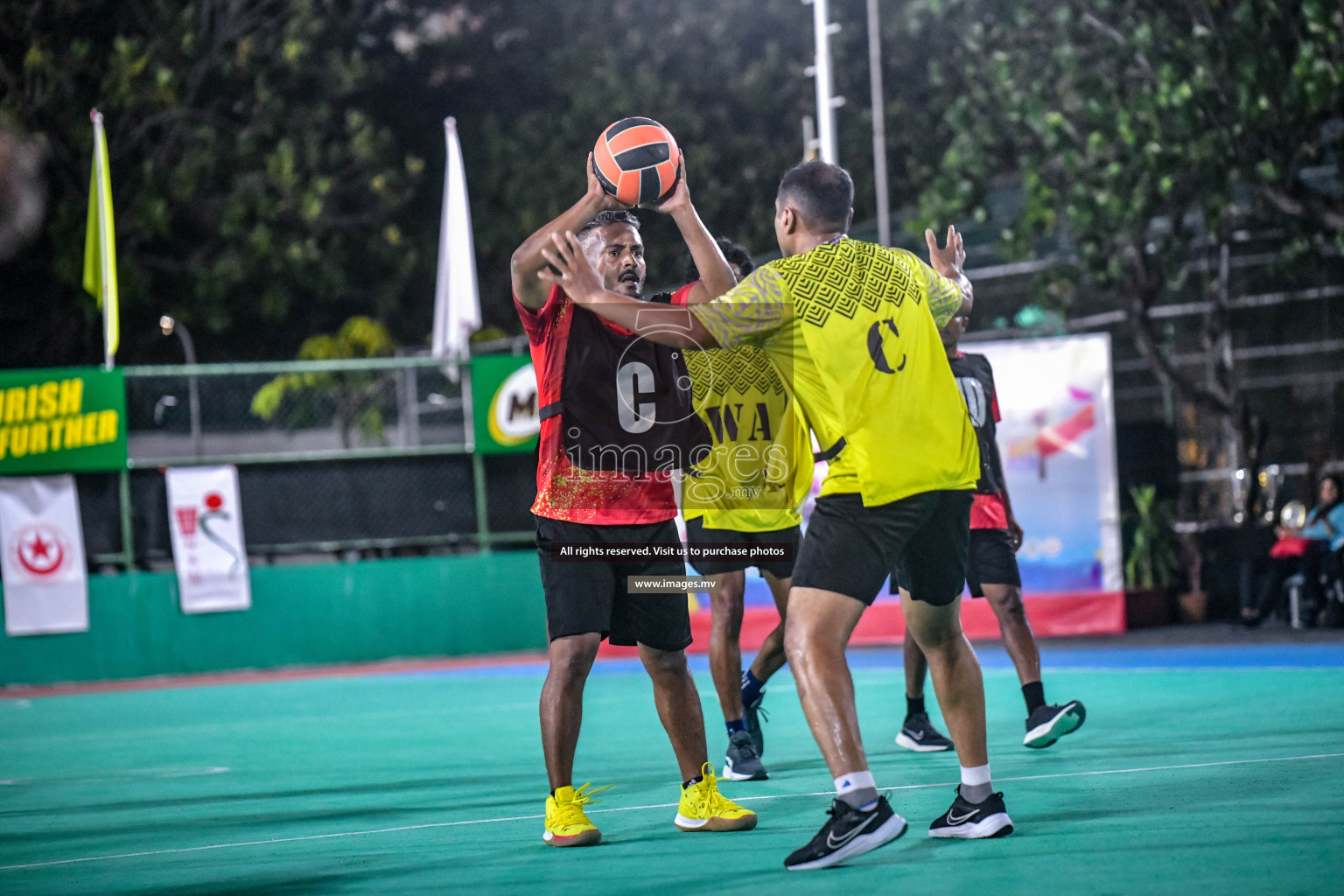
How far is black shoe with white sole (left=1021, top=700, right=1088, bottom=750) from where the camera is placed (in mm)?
6875

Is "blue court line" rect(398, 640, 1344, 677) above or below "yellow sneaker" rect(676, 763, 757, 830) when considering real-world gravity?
below

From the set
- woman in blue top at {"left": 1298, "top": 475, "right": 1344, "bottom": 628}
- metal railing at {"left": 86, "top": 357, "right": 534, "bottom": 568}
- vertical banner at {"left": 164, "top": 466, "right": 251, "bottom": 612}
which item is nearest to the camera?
woman in blue top at {"left": 1298, "top": 475, "right": 1344, "bottom": 628}

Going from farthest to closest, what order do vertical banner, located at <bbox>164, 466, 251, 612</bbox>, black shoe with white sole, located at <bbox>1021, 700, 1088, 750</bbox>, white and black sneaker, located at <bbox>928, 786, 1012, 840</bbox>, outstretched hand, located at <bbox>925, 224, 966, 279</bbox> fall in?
vertical banner, located at <bbox>164, 466, 251, 612</bbox> → black shoe with white sole, located at <bbox>1021, 700, 1088, 750</bbox> → outstretched hand, located at <bbox>925, 224, 966, 279</bbox> → white and black sneaker, located at <bbox>928, 786, 1012, 840</bbox>

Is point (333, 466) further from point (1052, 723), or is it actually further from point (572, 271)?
point (572, 271)

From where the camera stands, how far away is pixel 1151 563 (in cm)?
1622

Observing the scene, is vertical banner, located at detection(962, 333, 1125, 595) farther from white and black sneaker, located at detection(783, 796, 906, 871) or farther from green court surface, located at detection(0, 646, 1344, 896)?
white and black sneaker, located at detection(783, 796, 906, 871)

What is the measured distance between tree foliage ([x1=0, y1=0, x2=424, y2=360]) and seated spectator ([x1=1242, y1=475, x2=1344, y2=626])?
19.4m

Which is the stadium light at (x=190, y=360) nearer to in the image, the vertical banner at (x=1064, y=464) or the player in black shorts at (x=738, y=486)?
the vertical banner at (x=1064, y=464)

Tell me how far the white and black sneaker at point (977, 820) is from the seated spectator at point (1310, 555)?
10.5 m

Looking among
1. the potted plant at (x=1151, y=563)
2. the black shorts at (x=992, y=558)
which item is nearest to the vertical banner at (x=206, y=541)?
the potted plant at (x=1151, y=563)

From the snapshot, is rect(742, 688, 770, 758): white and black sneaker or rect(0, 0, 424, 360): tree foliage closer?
rect(742, 688, 770, 758): white and black sneaker

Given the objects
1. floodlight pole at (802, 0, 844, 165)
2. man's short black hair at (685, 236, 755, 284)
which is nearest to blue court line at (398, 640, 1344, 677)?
man's short black hair at (685, 236, 755, 284)

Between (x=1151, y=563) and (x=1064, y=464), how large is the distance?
6.86 ft

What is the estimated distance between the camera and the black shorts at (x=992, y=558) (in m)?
7.41
